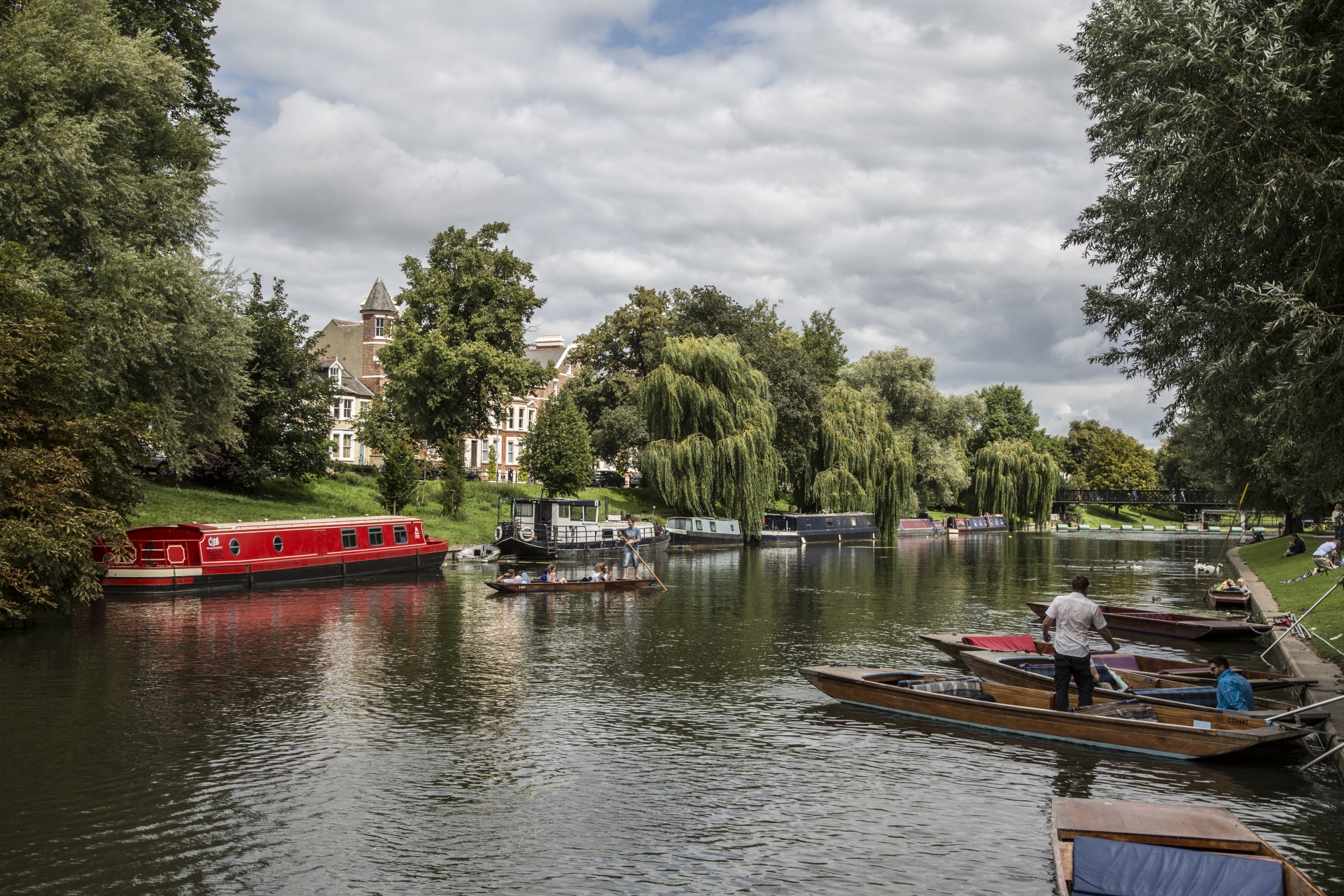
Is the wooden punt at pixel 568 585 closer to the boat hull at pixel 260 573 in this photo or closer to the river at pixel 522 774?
the boat hull at pixel 260 573

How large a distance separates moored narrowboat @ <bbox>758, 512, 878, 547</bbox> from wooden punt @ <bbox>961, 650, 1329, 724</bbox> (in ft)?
155

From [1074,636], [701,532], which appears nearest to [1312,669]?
[1074,636]

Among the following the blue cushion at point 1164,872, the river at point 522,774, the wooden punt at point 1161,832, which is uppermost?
the wooden punt at point 1161,832

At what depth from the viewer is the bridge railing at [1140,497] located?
123m

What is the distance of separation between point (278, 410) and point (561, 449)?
18.6m

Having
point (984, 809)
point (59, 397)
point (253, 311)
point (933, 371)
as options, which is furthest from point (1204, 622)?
point (933, 371)

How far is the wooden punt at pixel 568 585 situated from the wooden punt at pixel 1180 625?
16592mm

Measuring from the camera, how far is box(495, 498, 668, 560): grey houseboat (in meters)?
51.6

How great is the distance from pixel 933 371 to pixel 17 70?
238 feet

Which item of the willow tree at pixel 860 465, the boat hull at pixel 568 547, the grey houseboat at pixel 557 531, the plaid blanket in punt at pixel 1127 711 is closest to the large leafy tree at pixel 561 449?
the grey houseboat at pixel 557 531

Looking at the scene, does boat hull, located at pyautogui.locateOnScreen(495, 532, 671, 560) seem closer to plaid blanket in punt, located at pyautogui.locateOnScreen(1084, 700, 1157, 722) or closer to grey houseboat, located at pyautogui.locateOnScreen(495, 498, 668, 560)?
grey houseboat, located at pyautogui.locateOnScreen(495, 498, 668, 560)

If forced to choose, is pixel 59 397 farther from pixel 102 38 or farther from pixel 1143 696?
pixel 1143 696

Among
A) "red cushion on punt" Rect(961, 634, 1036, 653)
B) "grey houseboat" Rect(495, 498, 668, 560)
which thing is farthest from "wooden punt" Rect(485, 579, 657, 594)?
"red cushion on punt" Rect(961, 634, 1036, 653)

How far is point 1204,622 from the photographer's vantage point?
26.8 meters
